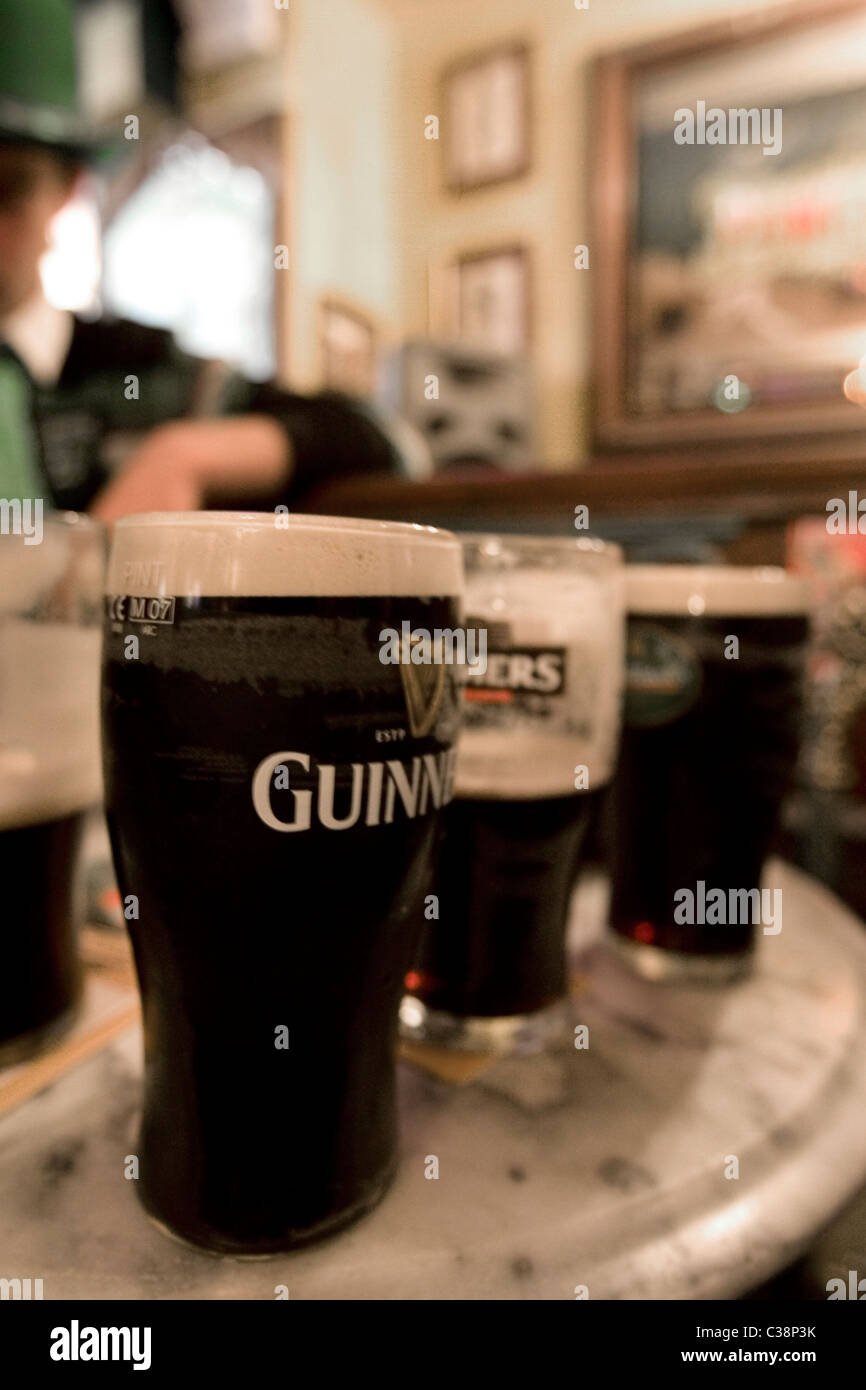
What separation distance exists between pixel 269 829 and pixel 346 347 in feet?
11.1

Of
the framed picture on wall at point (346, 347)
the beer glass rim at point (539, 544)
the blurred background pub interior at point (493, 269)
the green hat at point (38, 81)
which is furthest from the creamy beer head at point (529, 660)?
the framed picture on wall at point (346, 347)

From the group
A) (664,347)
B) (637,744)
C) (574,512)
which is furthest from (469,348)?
(637,744)

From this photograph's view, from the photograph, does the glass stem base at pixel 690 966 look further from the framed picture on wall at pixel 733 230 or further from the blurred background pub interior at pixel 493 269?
the framed picture on wall at pixel 733 230

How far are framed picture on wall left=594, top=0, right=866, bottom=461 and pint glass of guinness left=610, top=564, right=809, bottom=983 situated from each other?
90.0 inches

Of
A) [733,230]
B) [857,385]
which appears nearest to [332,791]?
[857,385]

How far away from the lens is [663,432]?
9.36 feet

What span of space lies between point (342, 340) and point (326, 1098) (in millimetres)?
3377

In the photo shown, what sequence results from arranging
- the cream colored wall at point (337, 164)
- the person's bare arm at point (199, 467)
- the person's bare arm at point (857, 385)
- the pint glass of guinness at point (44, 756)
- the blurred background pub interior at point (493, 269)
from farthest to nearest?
the cream colored wall at point (337, 164) → the person's bare arm at point (857, 385) → the blurred background pub interior at point (493, 269) → the person's bare arm at point (199, 467) → the pint glass of guinness at point (44, 756)

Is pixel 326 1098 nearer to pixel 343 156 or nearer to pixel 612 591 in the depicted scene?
pixel 612 591

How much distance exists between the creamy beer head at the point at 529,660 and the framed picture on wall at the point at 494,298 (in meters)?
2.73

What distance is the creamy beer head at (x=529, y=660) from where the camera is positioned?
0.53 metres

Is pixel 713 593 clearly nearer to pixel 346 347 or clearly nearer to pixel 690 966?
pixel 690 966

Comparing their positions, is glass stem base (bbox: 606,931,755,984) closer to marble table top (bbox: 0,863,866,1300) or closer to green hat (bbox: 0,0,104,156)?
marble table top (bbox: 0,863,866,1300)

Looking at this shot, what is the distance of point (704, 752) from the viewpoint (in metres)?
0.65
